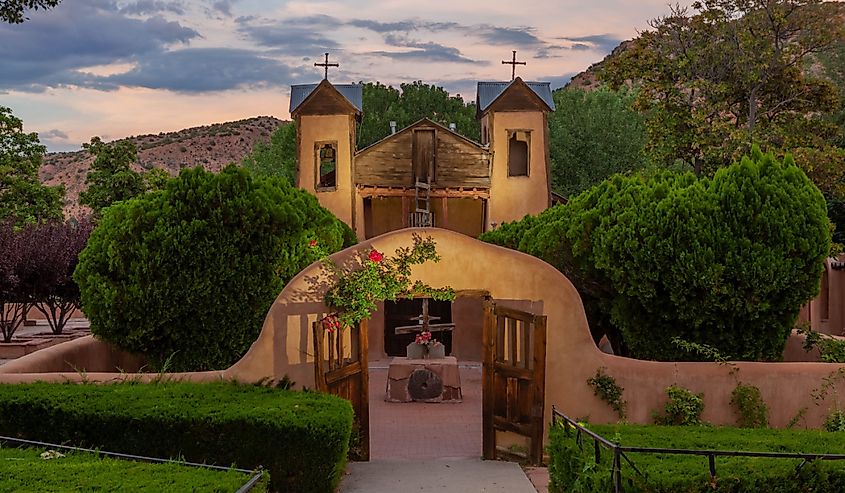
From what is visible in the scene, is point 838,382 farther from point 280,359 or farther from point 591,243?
point 280,359

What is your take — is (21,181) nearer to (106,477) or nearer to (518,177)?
(518,177)

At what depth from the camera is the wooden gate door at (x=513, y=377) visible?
12430mm

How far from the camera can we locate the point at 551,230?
49.7ft

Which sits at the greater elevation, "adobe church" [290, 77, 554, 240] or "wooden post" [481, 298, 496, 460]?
"adobe church" [290, 77, 554, 240]

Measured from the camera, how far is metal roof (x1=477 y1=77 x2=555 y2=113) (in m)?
28.2

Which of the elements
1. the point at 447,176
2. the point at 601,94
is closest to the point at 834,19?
the point at 447,176

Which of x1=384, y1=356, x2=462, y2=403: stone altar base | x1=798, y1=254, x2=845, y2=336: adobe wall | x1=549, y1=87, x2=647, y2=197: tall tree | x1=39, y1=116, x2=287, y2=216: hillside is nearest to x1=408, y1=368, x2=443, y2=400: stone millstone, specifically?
x1=384, y1=356, x2=462, y2=403: stone altar base

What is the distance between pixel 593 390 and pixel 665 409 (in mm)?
999

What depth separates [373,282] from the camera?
12.8m

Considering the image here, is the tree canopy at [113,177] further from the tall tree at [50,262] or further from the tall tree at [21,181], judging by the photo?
the tall tree at [50,262]

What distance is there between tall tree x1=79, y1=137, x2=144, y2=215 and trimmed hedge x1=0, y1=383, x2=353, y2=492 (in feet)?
94.5

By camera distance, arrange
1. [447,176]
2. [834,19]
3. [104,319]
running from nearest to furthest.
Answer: [104,319] < [834,19] < [447,176]

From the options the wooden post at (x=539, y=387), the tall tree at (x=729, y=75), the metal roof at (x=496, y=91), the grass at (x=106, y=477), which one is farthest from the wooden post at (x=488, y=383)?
the metal roof at (x=496, y=91)

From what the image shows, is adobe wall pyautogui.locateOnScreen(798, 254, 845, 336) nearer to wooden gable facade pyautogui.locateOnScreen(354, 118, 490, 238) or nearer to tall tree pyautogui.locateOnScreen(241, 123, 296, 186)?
wooden gable facade pyautogui.locateOnScreen(354, 118, 490, 238)
